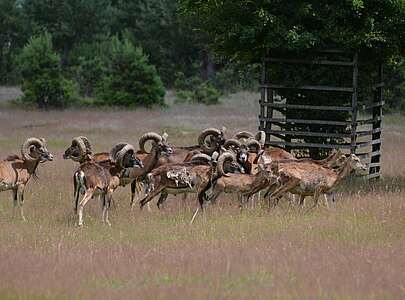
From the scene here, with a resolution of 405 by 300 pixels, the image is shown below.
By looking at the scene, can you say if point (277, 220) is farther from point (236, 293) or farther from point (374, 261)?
point (236, 293)

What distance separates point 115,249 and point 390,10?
397 inches

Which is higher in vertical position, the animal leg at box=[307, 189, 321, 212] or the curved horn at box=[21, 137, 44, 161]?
the curved horn at box=[21, 137, 44, 161]

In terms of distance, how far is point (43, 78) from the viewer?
49.3 meters

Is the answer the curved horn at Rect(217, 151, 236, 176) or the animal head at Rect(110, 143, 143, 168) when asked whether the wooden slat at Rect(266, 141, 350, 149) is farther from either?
the animal head at Rect(110, 143, 143, 168)

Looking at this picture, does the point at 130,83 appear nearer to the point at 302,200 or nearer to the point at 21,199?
the point at 302,200

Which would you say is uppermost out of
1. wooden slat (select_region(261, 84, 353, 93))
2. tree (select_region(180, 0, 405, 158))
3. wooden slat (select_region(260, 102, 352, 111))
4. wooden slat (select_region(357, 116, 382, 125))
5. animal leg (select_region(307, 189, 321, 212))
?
tree (select_region(180, 0, 405, 158))

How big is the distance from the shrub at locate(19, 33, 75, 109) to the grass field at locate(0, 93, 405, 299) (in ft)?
91.0

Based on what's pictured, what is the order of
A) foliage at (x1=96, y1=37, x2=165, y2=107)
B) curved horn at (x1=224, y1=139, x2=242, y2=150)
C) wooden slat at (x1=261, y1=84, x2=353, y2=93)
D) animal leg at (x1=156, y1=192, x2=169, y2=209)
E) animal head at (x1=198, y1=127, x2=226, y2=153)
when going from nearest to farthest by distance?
animal leg at (x1=156, y1=192, x2=169, y2=209) → curved horn at (x1=224, y1=139, x2=242, y2=150) → animal head at (x1=198, y1=127, x2=226, y2=153) → wooden slat at (x1=261, y1=84, x2=353, y2=93) → foliage at (x1=96, y1=37, x2=165, y2=107)

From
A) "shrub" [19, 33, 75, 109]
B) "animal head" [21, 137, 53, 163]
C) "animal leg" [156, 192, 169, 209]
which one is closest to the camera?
"animal leg" [156, 192, 169, 209]

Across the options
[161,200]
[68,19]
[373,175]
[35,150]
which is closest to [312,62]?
[373,175]

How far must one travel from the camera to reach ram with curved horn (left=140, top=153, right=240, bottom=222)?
16.5 m

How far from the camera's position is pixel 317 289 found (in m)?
10.6

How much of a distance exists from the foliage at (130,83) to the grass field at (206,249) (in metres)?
28.6

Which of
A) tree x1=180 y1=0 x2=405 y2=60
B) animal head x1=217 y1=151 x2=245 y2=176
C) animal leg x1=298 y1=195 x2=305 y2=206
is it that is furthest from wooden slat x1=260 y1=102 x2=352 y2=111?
animal head x1=217 y1=151 x2=245 y2=176
